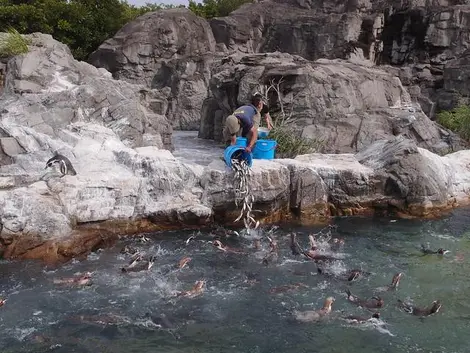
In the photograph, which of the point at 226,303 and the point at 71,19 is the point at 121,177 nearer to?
the point at 226,303

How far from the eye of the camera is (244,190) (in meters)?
10.0

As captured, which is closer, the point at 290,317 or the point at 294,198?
the point at 290,317

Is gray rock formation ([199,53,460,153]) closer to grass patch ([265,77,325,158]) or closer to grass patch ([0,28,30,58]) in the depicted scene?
grass patch ([265,77,325,158])

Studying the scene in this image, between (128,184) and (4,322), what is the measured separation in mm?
3897

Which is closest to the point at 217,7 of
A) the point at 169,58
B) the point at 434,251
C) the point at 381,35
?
the point at 169,58

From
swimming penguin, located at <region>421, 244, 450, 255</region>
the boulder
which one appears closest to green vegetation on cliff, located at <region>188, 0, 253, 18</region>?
the boulder

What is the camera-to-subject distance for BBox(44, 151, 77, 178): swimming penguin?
30.7 ft

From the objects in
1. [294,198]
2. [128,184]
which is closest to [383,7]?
[294,198]

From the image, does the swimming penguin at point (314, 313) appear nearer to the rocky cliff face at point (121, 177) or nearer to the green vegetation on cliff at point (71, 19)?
the rocky cliff face at point (121, 177)

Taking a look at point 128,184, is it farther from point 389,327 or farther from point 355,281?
point 389,327

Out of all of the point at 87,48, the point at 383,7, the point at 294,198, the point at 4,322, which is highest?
the point at 383,7

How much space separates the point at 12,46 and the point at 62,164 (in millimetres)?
4622

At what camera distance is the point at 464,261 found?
877cm

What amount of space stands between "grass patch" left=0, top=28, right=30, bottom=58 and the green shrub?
1386 centimetres
